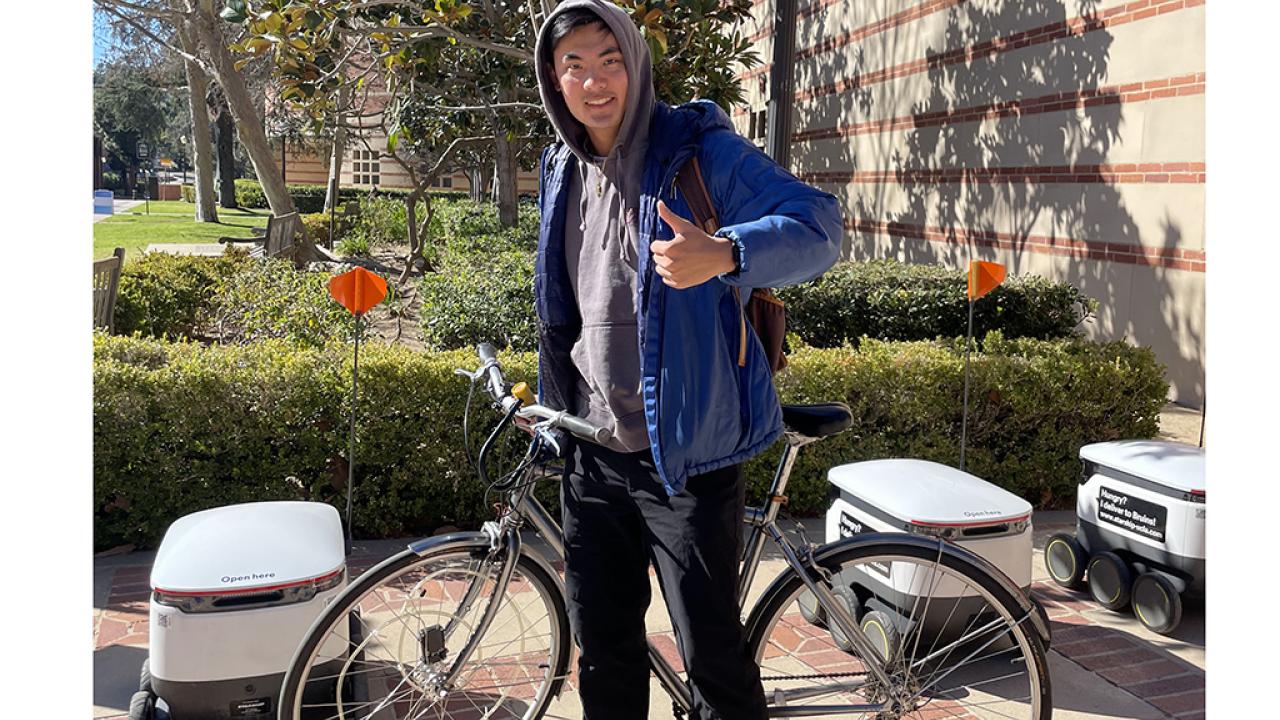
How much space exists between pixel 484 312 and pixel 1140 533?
Result: 458cm

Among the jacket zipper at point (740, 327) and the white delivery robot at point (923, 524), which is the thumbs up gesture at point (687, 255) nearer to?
the jacket zipper at point (740, 327)

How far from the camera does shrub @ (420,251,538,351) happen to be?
7.45m

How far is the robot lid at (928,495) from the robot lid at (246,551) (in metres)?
1.94

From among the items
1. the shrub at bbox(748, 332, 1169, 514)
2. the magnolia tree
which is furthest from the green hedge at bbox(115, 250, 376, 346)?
the shrub at bbox(748, 332, 1169, 514)

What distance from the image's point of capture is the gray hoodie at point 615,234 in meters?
2.60

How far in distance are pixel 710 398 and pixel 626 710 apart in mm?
929

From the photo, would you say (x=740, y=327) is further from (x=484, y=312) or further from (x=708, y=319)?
(x=484, y=312)

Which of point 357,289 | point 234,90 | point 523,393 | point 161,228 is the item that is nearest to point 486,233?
point 234,90

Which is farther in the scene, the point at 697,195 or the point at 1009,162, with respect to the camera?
the point at 1009,162

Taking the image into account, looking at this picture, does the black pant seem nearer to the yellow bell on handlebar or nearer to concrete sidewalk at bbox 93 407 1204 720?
the yellow bell on handlebar

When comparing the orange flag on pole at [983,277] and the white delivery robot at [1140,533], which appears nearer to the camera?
the white delivery robot at [1140,533]

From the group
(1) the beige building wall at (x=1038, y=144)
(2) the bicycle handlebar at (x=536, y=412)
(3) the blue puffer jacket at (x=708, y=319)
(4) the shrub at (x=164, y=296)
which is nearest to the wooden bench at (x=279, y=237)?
(4) the shrub at (x=164, y=296)

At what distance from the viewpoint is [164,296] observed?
31.7 ft

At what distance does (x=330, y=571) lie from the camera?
324 centimetres
